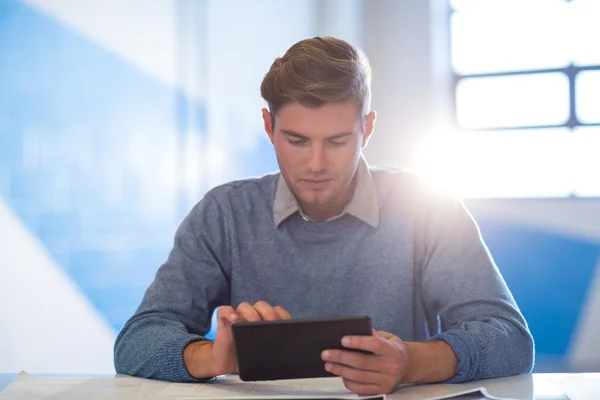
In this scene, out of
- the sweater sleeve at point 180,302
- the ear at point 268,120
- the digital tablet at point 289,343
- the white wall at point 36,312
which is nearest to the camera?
the digital tablet at point 289,343

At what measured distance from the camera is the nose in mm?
1360

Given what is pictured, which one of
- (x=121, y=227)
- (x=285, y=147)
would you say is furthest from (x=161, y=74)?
(x=285, y=147)

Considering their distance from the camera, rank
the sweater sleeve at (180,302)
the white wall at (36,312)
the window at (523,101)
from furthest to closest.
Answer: the window at (523,101) → the white wall at (36,312) → the sweater sleeve at (180,302)

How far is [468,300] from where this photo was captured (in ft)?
4.36

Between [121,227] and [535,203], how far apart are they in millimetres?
1843

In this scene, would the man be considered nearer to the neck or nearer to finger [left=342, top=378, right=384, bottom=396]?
the neck

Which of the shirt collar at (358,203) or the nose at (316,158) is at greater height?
the nose at (316,158)

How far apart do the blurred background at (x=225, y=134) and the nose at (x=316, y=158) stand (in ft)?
3.50

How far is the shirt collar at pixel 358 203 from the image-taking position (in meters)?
1.50

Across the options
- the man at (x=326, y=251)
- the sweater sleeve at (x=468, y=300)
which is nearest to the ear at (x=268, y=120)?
the man at (x=326, y=251)

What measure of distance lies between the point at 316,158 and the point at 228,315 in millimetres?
382

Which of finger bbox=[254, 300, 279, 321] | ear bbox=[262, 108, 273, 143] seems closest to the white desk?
finger bbox=[254, 300, 279, 321]

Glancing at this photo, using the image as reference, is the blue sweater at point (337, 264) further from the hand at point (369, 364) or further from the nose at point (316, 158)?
the hand at point (369, 364)

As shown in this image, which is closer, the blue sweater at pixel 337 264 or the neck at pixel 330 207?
the blue sweater at pixel 337 264
